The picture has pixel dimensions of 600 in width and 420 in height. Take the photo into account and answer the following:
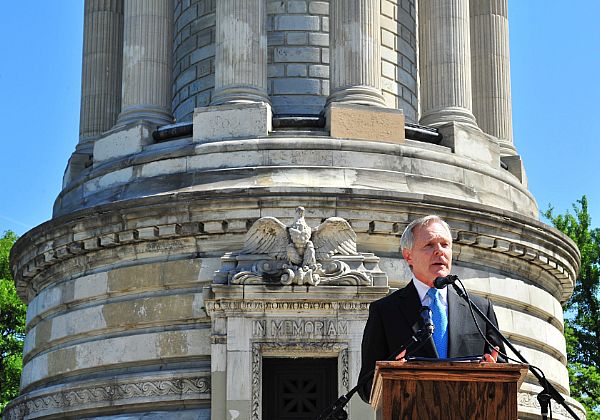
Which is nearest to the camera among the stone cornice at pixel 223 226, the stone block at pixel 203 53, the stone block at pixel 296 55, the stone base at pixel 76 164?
the stone cornice at pixel 223 226

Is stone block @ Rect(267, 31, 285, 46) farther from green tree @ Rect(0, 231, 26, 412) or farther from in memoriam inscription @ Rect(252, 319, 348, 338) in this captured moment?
green tree @ Rect(0, 231, 26, 412)

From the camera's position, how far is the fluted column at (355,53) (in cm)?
2506

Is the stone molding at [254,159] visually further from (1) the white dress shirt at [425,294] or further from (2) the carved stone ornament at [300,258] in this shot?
(1) the white dress shirt at [425,294]

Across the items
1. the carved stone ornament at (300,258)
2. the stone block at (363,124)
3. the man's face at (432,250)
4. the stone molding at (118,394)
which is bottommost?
the man's face at (432,250)

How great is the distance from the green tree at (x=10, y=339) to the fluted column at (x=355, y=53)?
1819cm

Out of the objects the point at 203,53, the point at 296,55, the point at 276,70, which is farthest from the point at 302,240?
the point at 203,53

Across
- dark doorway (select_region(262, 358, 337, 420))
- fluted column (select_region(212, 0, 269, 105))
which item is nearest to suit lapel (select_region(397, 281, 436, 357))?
dark doorway (select_region(262, 358, 337, 420))

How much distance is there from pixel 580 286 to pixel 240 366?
18.7m

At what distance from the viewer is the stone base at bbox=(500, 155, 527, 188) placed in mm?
27719

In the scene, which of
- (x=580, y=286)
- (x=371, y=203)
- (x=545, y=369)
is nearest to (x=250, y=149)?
(x=371, y=203)

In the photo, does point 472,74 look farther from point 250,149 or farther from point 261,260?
point 261,260

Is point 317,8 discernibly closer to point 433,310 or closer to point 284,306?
point 284,306

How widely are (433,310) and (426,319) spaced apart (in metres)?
0.35

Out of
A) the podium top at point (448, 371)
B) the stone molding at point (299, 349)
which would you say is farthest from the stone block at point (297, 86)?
the podium top at point (448, 371)
